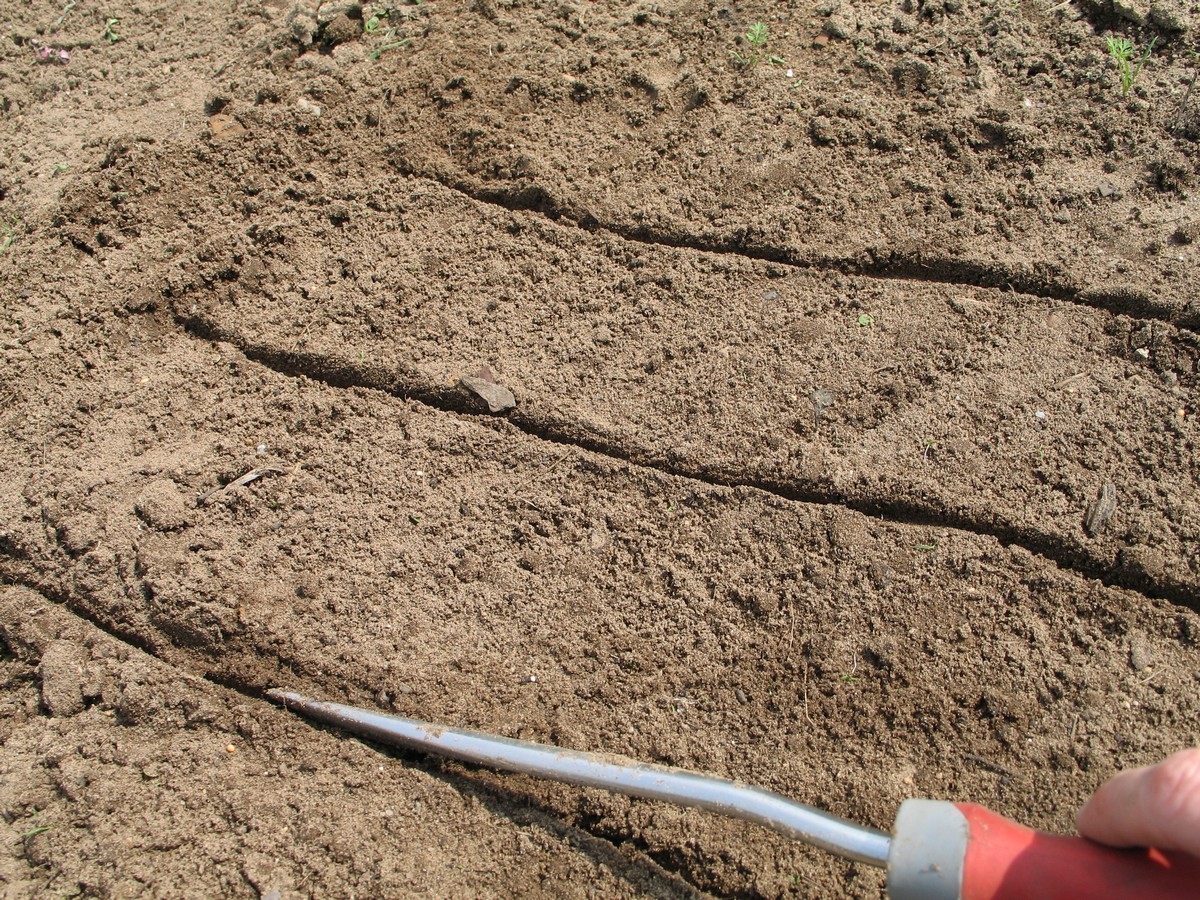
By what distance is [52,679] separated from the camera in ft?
6.85

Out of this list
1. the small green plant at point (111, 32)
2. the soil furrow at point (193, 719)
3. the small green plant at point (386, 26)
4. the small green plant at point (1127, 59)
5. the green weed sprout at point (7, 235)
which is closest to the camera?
the soil furrow at point (193, 719)

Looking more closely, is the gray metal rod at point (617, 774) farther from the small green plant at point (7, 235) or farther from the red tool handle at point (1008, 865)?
the small green plant at point (7, 235)

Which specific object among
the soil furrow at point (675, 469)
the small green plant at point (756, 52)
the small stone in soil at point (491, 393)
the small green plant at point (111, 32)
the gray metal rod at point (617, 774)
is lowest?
the gray metal rod at point (617, 774)

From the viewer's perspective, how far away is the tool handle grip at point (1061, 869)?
1257 millimetres

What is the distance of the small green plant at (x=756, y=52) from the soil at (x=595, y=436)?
27mm

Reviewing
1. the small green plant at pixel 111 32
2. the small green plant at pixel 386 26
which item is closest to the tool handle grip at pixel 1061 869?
the small green plant at pixel 386 26

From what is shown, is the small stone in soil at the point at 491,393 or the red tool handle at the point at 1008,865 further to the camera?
the small stone in soil at the point at 491,393

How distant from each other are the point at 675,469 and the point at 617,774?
766 mm

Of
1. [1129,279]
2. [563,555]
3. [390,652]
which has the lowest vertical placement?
[390,652]

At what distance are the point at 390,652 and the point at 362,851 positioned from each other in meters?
0.42

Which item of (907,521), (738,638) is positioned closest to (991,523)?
(907,521)

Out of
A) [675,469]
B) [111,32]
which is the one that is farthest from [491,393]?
[111,32]

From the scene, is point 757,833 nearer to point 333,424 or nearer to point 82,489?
point 333,424

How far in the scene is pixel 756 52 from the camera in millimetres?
2887
